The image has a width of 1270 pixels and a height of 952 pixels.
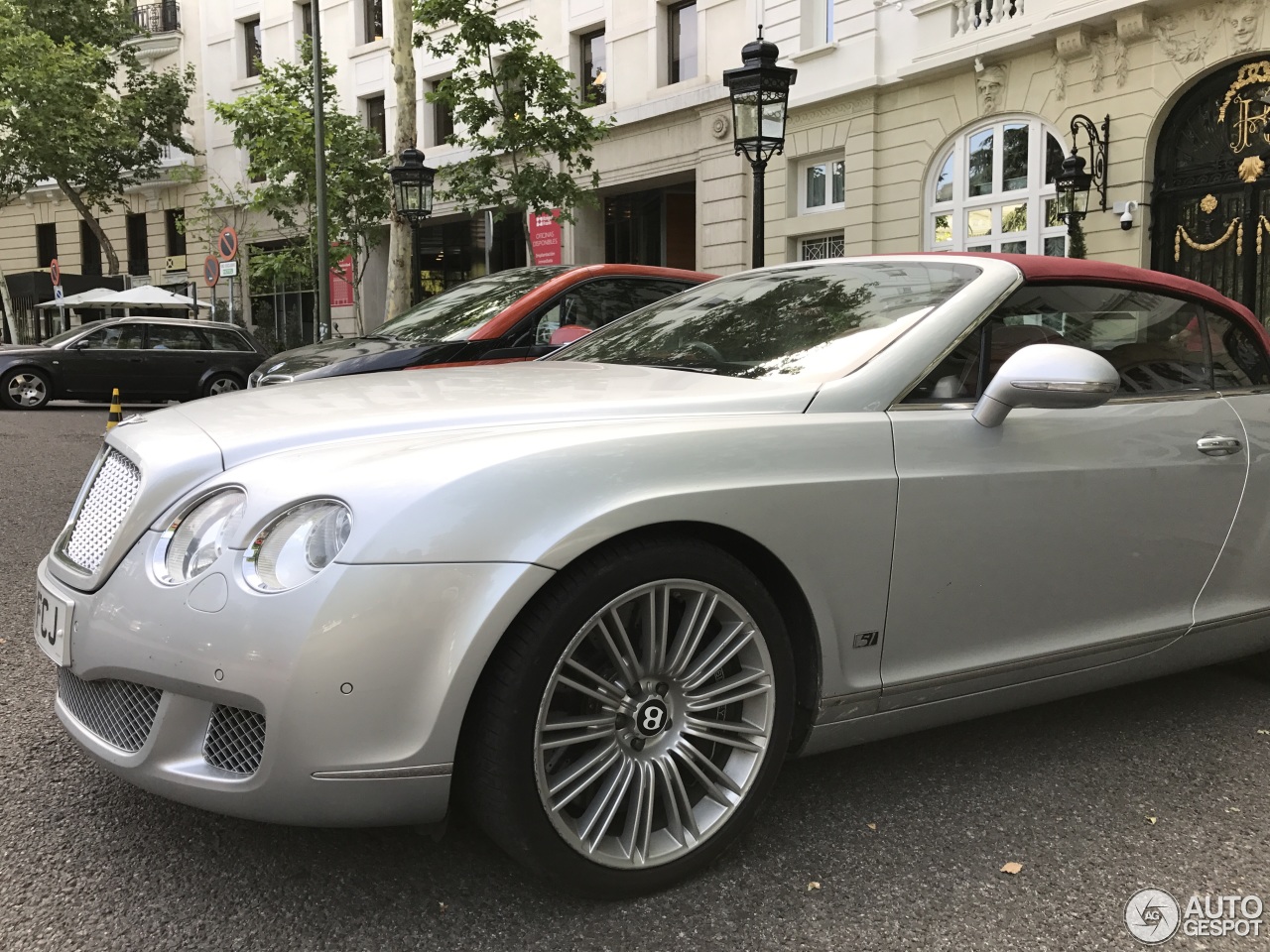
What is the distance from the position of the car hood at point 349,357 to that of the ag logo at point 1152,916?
19.7 feet

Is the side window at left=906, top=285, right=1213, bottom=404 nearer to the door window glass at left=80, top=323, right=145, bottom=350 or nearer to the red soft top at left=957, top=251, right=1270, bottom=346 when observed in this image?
the red soft top at left=957, top=251, right=1270, bottom=346

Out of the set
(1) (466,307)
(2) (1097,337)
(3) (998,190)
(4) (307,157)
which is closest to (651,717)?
(2) (1097,337)

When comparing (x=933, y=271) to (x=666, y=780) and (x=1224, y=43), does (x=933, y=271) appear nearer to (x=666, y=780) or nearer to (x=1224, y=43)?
A: (x=666, y=780)

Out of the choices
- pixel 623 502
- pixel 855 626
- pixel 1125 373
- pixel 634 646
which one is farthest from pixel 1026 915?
pixel 1125 373

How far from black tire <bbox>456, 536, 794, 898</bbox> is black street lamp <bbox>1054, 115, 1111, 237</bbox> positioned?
1371cm

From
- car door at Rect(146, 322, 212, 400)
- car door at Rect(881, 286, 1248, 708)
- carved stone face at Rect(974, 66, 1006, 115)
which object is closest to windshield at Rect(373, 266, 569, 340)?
car door at Rect(881, 286, 1248, 708)

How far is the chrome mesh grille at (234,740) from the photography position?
2.08m

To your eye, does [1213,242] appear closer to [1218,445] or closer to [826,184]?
[826,184]

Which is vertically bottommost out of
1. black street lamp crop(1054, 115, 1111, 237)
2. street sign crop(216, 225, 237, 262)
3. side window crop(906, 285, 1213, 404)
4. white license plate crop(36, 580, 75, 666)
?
white license plate crop(36, 580, 75, 666)

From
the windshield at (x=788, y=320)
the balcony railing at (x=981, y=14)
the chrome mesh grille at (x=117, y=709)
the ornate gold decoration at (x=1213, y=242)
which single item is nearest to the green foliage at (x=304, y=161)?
the balcony railing at (x=981, y=14)

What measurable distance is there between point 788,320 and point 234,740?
1.83m

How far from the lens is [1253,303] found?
13219 millimetres

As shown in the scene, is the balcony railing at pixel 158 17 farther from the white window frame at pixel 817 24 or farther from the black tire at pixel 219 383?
the white window frame at pixel 817 24

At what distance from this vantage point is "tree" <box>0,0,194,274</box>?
90.6ft
